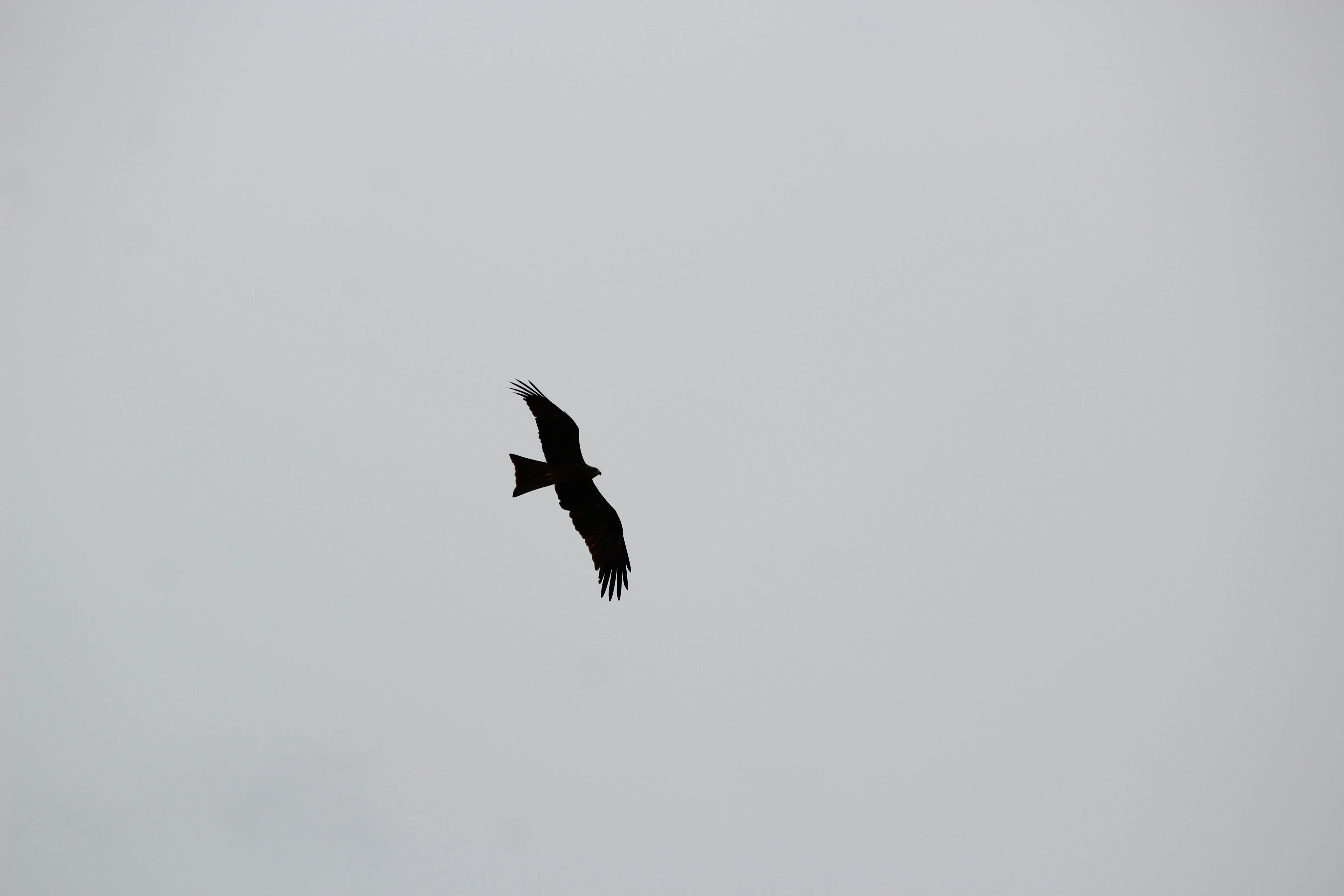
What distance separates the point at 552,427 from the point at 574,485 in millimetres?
1310

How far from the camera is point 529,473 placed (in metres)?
20.2

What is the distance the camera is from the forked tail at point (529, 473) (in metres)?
20.1

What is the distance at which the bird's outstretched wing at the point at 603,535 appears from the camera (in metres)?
21.4

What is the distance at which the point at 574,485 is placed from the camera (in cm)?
2098

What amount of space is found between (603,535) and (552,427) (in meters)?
2.81

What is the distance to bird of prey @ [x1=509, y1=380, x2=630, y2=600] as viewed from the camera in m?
20.2

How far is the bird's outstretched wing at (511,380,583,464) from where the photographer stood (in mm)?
20219

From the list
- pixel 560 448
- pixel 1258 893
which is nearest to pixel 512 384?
pixel 560 448

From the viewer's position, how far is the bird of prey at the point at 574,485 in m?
20.2

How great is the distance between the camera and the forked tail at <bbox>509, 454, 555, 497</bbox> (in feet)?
66.1

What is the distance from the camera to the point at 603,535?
2200 centimetres

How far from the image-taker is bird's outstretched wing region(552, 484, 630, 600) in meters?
21.4

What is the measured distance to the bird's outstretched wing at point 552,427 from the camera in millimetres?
20219

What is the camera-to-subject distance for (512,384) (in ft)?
65.5
